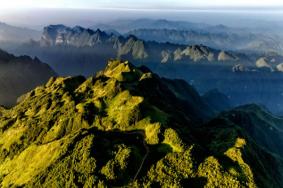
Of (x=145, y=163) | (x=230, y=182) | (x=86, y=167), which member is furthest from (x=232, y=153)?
(x=86, y=167)

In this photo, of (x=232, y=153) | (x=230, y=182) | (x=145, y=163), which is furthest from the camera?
(x=232, y=153)

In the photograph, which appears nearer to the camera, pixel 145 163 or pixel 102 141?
pixel 145 163

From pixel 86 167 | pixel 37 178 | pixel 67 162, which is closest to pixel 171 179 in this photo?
pixel 86 167

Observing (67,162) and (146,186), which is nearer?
(146,186)

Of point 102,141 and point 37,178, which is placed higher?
point 102,141

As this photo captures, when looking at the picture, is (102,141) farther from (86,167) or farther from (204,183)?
(204,183)

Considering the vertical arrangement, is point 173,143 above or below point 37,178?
above

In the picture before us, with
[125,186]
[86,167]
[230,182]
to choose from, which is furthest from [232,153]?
[86,167]

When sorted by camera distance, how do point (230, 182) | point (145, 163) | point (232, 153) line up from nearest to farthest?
1. point (230, 182)
2. point (145, 163)
3. point (232, 153)

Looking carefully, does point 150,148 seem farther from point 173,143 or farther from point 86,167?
point 86,167
